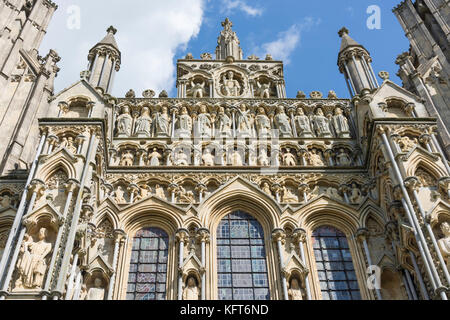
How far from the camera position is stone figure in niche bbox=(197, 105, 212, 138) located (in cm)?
1808

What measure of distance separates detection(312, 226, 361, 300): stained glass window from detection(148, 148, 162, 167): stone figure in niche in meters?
4.89

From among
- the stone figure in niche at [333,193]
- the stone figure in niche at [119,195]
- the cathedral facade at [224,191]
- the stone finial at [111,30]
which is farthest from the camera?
the stone finial at [111,30]

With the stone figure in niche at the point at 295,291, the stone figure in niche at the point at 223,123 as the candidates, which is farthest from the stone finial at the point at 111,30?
the stone figure in niche at the point at 295,291

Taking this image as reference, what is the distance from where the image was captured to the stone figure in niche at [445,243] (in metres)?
12.4

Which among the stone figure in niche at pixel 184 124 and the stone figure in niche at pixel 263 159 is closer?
the stone figure in niche at pixel 263 159

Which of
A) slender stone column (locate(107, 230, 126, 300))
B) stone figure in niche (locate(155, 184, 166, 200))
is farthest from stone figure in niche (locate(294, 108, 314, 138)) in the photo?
slender stone column (locate(107, 230, 126, 300))

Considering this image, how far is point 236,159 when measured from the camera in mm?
17203

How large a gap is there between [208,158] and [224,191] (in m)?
1.48

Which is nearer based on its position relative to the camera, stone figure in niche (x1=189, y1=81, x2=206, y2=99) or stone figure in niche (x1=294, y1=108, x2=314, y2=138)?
stone figure in niche (x1=294, y1=108, x2=314, y2=138)

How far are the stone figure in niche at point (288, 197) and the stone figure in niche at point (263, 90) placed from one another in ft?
15.8

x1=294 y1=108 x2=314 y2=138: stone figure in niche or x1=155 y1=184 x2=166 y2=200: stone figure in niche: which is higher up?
x1=294 y1=108 x2=314 y2=138: stone figure in niche

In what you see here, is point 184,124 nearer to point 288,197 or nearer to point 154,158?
point 154,158

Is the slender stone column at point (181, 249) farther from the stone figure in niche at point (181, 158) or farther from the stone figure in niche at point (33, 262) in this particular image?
the stone figure in niche at point (33, 262)

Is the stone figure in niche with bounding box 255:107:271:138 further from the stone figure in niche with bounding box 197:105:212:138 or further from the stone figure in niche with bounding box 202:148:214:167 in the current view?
the stone figure in niche with bounding box 202:148:214:167
